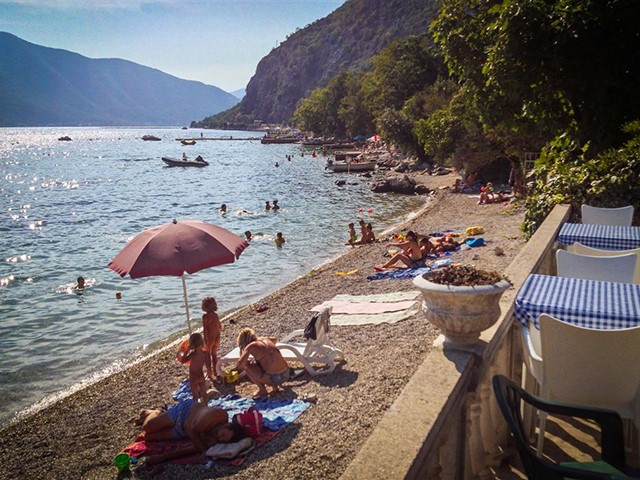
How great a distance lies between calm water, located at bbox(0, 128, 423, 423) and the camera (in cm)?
1156

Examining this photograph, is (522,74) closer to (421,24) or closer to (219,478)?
(219,478)

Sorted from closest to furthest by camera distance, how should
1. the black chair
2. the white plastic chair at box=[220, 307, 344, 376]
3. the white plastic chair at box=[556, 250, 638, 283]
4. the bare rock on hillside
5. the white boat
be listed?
the black chair
the white plastic chair at box=[556, 250, 638, 283]
the white plastic chair at box=[220, 307, 344, 376]
the bare rock on hillside
the white boat

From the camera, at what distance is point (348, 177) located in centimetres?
4562

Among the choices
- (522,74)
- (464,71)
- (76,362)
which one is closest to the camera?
(522,74)

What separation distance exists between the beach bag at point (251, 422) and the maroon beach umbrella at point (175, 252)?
83.0 inches

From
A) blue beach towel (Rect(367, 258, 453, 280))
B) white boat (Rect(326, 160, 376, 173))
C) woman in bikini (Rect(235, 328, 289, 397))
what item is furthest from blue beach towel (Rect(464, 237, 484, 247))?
white boat (Rect(326, 160, 376, 173))

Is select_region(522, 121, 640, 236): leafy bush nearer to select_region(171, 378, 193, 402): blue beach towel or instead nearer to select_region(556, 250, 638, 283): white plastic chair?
select_region(556, 250, 638, 283): white plastic chair

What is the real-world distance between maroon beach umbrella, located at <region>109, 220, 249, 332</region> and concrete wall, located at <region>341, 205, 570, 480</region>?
4.53 m

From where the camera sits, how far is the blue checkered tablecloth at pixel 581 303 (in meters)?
3.29

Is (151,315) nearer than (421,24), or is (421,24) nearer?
(151,315)

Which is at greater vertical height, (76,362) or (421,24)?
(421,24)

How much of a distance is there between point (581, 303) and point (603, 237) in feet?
9.17

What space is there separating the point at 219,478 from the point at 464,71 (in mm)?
10139

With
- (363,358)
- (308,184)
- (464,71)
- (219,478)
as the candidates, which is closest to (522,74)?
(464,71)
